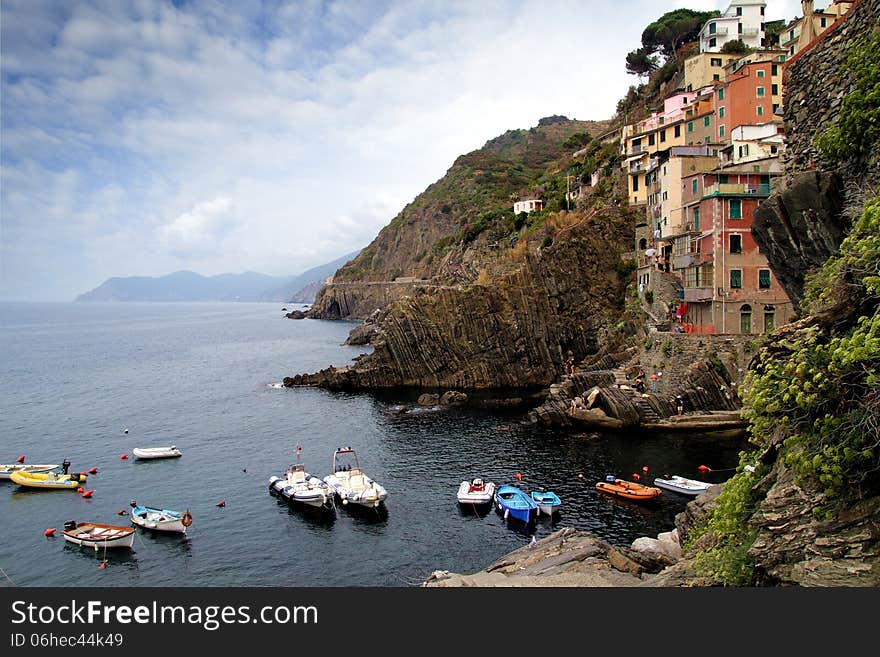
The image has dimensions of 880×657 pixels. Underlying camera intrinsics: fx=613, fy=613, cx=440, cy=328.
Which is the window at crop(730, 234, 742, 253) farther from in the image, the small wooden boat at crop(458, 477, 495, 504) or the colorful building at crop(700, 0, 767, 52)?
the colorful building at crop(700, 0, 767, 52)

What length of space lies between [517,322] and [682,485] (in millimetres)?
42897

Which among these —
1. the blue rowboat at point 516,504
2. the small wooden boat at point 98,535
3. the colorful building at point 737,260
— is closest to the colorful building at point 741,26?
the colorful building at point 737,260

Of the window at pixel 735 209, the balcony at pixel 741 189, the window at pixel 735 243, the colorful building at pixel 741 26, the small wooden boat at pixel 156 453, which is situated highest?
the colorful building at pixel 741 26

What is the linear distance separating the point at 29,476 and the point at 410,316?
1904 inches

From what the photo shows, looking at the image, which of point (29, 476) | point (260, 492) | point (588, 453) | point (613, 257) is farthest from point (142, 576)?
point (613, 257)

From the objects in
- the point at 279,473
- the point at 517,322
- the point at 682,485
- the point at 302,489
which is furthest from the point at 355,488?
the point at 517,322

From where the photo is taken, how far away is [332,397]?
79.9 m

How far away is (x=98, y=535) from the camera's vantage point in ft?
121

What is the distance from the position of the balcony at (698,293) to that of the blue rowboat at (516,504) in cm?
2949

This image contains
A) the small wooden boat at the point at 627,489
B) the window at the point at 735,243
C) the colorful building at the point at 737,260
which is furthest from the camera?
the window at the point at 735,243

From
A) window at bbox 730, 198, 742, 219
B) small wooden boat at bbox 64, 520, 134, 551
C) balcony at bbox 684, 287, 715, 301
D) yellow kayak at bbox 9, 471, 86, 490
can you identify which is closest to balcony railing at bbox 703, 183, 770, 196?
window at bbox 730, 198, 742, 219

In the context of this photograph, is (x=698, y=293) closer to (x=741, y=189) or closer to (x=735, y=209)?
(x=735, y=209)

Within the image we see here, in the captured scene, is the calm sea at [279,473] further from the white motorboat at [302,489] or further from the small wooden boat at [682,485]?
the white motorboat at [302,489]

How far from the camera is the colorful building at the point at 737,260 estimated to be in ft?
184
